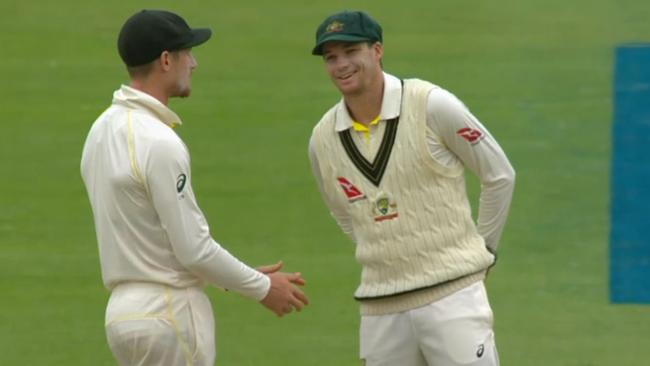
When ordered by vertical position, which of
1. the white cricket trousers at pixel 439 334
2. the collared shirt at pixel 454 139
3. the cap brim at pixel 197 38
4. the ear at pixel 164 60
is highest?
the cap brim at pixel 197 38

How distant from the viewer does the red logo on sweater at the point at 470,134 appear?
4555mm

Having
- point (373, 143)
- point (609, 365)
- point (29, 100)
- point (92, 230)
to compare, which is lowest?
point (609, 365)

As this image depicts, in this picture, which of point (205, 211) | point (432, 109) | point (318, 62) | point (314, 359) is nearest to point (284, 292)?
point (432, 109)

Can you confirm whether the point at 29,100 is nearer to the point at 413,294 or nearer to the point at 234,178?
the point at 234,178

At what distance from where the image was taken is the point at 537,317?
686 cm

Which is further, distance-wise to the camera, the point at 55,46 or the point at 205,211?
the point at 55,46

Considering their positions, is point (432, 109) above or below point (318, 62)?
above

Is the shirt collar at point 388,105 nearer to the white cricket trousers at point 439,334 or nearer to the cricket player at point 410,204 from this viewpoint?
the cricket player at point 410,204

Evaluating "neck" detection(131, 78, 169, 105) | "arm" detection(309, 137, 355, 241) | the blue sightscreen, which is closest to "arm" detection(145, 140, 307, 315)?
"neck" detection(131, 78, 169, 105)

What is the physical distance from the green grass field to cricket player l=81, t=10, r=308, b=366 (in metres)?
2.33

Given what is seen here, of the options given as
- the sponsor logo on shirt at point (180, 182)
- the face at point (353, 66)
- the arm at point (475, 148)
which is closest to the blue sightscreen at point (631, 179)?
the arm at point (475, 148)

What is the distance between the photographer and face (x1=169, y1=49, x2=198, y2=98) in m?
4.43

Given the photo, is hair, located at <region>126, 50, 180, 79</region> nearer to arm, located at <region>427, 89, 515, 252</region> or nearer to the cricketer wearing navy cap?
the cricketer wearing navy cap

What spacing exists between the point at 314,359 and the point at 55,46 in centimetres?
252
